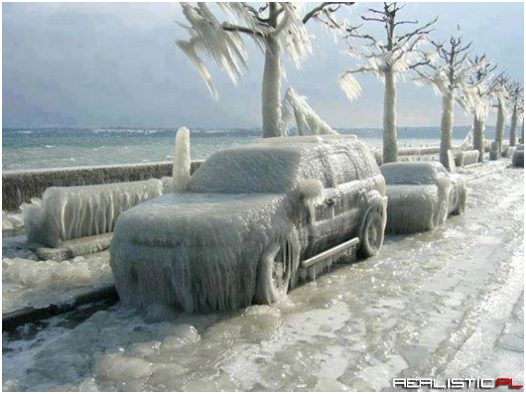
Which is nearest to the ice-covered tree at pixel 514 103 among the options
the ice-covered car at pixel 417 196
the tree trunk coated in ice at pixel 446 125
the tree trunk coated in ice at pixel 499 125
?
the tree trunk coated in ice at pixel 499 125

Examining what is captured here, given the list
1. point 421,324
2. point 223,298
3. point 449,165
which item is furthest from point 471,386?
point 449,165

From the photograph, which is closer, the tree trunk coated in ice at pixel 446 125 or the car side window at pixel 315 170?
the car side window at pixel 315 170

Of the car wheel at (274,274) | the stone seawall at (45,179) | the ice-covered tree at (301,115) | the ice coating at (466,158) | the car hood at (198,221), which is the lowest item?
the ice coating at (466,158)

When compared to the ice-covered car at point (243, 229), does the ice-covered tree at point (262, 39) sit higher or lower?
higher

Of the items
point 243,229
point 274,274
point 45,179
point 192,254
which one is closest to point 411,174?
point 274,274

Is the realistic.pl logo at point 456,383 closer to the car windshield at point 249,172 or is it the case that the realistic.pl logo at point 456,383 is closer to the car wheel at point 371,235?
the car windshield at point 249,172

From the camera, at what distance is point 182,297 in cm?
505

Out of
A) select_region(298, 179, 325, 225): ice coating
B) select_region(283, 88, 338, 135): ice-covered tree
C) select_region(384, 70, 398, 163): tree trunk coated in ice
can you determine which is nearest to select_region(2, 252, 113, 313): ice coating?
select_region(298, 179, 325, 225): ice coating

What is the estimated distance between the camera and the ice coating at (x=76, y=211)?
7.79 metres

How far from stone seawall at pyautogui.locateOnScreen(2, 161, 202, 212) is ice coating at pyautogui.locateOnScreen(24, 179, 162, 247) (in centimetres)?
319

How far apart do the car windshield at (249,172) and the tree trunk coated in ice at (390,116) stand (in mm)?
15072

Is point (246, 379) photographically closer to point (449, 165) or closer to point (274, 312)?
point (274, 312)

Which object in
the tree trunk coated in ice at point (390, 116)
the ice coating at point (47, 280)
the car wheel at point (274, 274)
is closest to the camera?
the car wheel at point (274, 274)

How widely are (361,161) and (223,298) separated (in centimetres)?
359
